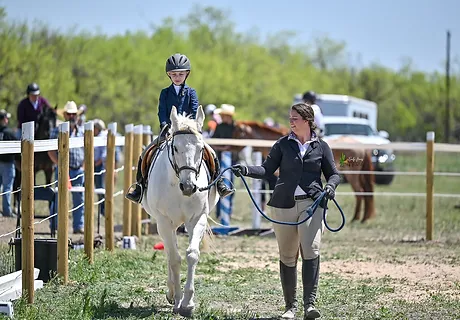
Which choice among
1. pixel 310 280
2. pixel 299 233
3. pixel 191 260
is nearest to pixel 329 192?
pixel 299 233

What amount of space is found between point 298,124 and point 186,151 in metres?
1.02

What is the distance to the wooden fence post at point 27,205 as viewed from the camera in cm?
738

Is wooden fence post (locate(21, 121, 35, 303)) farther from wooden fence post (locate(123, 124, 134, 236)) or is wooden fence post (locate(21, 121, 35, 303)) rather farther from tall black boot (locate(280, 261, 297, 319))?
wooden fence post (locate(123, 124, 134, 236))

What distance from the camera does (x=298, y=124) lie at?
7289 mm

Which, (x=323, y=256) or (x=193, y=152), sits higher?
(x=193, y=152)

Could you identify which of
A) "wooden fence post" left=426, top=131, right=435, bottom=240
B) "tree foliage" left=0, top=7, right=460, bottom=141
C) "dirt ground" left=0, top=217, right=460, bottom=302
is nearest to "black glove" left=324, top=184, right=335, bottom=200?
"dirt ground" left=0, top=217, right=460, bottom=302

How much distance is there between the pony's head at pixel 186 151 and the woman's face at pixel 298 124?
2.84 feet

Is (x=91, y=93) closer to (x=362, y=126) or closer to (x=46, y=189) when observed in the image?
(x=362, y=126)

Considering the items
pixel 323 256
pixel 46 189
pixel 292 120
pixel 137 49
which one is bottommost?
pixel 323 256

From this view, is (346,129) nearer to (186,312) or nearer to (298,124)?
(298,124)

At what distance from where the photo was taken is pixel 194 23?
59.5m

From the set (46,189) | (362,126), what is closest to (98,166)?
(46,189)

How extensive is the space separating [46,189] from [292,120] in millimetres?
5680

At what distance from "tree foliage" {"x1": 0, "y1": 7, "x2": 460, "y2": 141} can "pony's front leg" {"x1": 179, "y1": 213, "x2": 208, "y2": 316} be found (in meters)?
20.7
